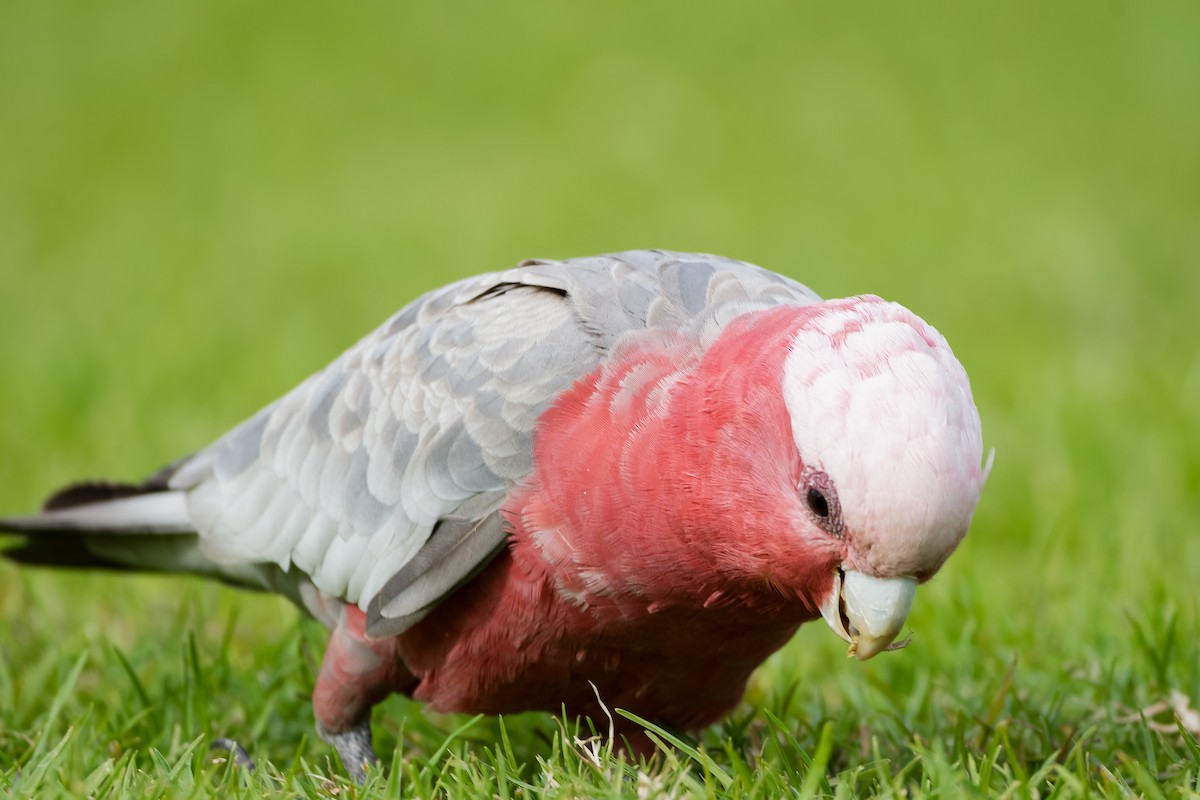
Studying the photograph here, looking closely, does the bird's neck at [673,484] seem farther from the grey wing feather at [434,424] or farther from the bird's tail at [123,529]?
the bird's tail at [123,529]

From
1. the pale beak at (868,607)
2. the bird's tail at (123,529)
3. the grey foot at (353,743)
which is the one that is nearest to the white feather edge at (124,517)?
the bird's tail at (123,529)

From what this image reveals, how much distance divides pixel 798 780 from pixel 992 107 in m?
→ 8.75

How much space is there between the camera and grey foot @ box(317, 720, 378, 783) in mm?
3758

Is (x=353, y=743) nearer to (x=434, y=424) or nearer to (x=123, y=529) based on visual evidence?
(x=434, y=424)

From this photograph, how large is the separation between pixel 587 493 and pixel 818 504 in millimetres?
643

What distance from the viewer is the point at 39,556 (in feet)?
14.6

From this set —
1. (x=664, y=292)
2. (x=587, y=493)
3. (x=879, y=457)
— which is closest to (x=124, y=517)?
(x=587, y=493)

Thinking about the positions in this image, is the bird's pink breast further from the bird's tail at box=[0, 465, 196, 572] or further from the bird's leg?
the bird's tail at box=[0, 465, 196, 572]

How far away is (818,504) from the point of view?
269cm

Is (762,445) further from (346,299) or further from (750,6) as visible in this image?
(750,6)

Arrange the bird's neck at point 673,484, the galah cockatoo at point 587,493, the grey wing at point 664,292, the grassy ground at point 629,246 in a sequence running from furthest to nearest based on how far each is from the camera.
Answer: the grassy ground at point 629,246 → the grey wing at point 664,292 → the bird's neck at point 673,484 → the galah cockatoo at point 587,493

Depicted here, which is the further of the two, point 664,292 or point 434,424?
point 434,424

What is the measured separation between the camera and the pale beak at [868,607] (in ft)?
8.87

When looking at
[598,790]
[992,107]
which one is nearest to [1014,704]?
[598,790]
